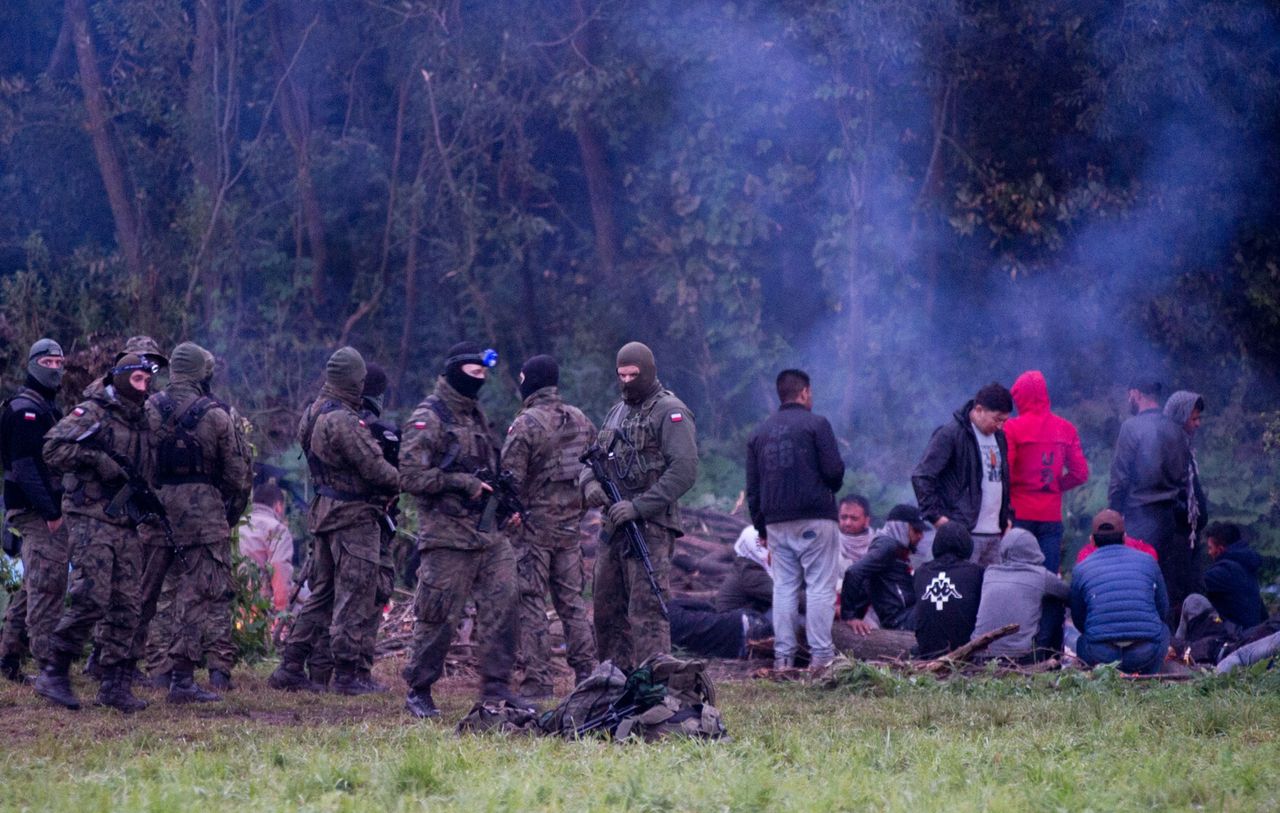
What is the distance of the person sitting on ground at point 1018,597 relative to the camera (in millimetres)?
9188

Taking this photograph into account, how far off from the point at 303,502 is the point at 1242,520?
30.1ft

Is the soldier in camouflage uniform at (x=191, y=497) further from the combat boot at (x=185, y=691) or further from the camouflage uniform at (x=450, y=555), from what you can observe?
the camouflage uniform at (x=450, y=555)

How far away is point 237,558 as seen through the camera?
988cm

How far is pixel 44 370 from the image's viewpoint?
8.83 meters

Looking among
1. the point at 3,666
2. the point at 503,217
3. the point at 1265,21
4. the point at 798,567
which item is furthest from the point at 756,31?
the point at 3,666

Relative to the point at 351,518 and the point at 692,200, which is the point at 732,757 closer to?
the point at 351,518

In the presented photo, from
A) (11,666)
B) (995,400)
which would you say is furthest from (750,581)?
(11,666)

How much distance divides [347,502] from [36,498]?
1815 mm

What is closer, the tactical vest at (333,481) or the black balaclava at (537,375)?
the tactical vest at (333,481)

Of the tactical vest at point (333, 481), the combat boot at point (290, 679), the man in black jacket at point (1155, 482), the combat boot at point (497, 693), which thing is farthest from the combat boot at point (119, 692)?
the man in black jacket at point (1155, 482)

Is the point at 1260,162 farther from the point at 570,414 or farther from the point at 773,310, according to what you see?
the point at 570,414

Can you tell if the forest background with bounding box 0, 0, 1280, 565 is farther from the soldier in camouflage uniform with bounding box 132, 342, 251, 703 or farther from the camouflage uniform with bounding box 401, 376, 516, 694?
the camouflage uniform with bounding box 401, 376, 516, 694

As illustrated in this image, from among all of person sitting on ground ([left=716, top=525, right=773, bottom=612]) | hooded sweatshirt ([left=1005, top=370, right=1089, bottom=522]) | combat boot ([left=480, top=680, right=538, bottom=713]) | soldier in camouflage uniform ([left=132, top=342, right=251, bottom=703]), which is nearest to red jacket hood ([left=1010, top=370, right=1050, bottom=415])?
hooded sweatshirt ([left=1005, top=370, right=1089, bottom=522])

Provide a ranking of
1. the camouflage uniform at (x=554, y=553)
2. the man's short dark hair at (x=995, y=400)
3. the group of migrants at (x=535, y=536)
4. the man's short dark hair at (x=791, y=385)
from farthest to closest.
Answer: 1. the man's short dark hair at (x=995, y=400)
2. the man's short dark hair at (x=791, y=385)
3. the camouflage uniform at (x=554, y=553)
4. the group of migrants at (x=535, y=536)
